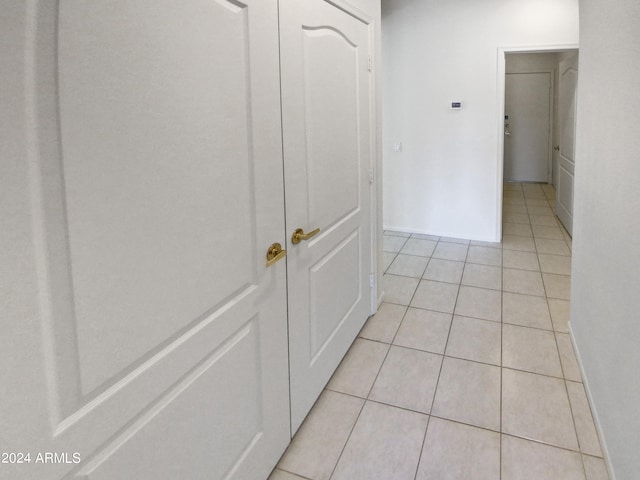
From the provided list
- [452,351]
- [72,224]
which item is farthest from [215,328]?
[452,351]

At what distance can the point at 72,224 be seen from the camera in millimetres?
845

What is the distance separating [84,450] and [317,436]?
1.25 m

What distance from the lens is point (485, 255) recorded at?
14.4 feet

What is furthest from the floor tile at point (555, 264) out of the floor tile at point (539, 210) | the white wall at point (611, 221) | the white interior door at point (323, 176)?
the white interior door at point (323, 176)

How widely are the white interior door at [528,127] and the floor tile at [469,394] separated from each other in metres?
7.25

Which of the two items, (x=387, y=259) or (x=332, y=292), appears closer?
(x=332, y=292)

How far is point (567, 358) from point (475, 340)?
506 mm

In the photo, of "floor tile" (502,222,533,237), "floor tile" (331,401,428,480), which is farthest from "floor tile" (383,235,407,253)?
"floor tile" (331,401,428,480)

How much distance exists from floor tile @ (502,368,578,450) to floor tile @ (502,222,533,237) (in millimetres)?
3082

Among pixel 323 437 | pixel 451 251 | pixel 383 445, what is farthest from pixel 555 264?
pixel 323 437

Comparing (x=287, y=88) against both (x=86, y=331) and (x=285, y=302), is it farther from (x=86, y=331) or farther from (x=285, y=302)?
(x=86, y=331)

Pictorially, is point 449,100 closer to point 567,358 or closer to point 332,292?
point 567,358

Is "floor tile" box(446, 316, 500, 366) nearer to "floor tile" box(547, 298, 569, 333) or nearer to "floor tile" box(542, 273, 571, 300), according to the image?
"floor tile" box(547, 298, 569, 333)

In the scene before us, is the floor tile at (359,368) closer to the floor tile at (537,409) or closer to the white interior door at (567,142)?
the floor tile at (537,409)
